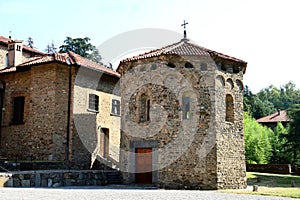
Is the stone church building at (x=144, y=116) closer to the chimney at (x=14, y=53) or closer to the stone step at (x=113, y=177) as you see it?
the stone step at (x=113, y=177)

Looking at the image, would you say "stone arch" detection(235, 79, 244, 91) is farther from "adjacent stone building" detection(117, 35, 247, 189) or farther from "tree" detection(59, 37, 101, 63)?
"tree" detection(59, 37, 101, 63)

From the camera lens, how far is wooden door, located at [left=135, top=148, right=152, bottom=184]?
61.4 feet

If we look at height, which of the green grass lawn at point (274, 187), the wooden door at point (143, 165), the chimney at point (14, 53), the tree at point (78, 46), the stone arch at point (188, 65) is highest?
the tree at point (78, 46)

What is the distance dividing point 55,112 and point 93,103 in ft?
10.3

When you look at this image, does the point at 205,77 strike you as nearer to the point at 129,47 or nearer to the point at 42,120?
the point at 129,47

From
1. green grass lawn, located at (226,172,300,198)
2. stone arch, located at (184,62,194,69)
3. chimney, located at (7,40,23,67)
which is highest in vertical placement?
chimney, located at (7,40,23,67)

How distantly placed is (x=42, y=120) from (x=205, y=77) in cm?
1049

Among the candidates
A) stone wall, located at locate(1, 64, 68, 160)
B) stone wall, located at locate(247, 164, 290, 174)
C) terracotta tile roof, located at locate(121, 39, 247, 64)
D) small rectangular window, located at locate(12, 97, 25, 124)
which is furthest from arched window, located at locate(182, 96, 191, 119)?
stone wall, located at locate(247, 164, 290, 174)

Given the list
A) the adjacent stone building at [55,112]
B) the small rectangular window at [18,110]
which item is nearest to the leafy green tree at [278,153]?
the adjacent stone building at [55,112]

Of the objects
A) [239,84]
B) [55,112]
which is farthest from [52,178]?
[239,84]

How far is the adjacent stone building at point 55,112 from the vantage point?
21.2 meters

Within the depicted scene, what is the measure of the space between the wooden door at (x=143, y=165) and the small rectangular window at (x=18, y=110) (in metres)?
8.95

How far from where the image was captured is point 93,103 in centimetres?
2362

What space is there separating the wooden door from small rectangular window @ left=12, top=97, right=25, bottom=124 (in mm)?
8947
